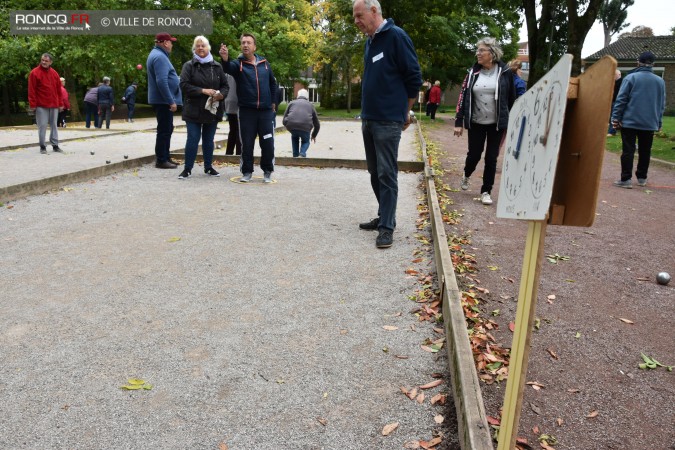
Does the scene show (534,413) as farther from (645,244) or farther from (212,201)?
→ (212,201)

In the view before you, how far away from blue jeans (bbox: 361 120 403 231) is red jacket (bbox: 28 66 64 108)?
28.0 ft

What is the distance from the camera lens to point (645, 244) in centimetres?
589

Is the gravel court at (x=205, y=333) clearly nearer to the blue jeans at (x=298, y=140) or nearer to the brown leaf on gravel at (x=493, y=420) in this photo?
the brown leaf on gravel at (x=493, y=420)

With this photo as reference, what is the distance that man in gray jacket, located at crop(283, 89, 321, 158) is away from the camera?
1115cm

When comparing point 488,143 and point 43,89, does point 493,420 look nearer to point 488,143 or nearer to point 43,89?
point 488,143

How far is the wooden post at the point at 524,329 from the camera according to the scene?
171 centimetres

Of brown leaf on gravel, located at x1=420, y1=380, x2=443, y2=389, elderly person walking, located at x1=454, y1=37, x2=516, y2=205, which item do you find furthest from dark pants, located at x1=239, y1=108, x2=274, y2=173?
Result: brown leaf on gravel, located at x1=420, y1=380, x2=443, y2=389

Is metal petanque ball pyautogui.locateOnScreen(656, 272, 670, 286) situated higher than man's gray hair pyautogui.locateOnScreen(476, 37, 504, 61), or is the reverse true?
man's gray hair pyautogui.locateOnScreen(476, 37, 504, 61)

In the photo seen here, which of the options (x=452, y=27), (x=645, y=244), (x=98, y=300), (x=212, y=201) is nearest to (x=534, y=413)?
(x=98, y=300)

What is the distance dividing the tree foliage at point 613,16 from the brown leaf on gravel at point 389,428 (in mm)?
80418

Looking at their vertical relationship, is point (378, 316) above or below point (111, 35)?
below

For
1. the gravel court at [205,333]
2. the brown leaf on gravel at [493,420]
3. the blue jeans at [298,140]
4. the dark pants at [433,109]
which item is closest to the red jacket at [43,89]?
the blue jeans at [298,140]

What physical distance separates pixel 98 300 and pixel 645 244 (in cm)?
518

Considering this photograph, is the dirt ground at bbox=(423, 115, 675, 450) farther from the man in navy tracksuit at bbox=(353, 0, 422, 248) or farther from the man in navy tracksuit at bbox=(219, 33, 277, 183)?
the man in navy tracksuit at bbox=(219, 33, 277, 183)
